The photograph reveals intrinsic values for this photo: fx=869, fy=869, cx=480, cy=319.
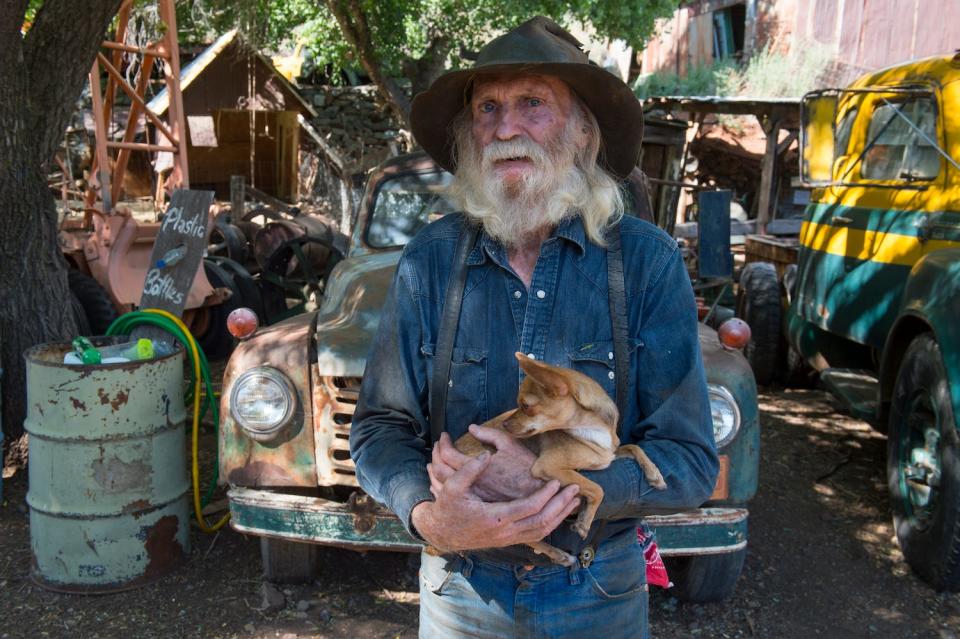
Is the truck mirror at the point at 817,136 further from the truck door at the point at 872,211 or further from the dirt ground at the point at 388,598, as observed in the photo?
the dirt ground at the point at 388,598

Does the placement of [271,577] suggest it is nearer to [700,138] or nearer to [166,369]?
[166,369]

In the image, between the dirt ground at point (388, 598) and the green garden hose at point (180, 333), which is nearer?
the dirt ground at point (388, 598)

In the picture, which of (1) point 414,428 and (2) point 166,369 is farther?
(2) point 166,369

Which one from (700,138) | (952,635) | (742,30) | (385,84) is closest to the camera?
(952,635)

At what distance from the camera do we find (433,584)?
1.80m

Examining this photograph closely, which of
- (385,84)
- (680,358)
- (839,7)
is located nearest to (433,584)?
(680,358)

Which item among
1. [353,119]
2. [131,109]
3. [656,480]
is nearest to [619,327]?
[656,480]

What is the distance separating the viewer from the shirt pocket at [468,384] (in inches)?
66.4

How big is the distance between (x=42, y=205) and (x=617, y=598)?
4242 mm

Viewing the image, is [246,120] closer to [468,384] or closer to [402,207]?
[402,207]

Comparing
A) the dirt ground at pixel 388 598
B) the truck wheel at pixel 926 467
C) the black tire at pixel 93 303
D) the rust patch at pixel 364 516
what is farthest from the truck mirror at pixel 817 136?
the black tire at pixel 93 303

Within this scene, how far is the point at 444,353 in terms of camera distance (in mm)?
1688

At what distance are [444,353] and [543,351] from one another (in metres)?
0.19

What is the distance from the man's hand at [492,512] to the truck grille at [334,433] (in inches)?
71.2
